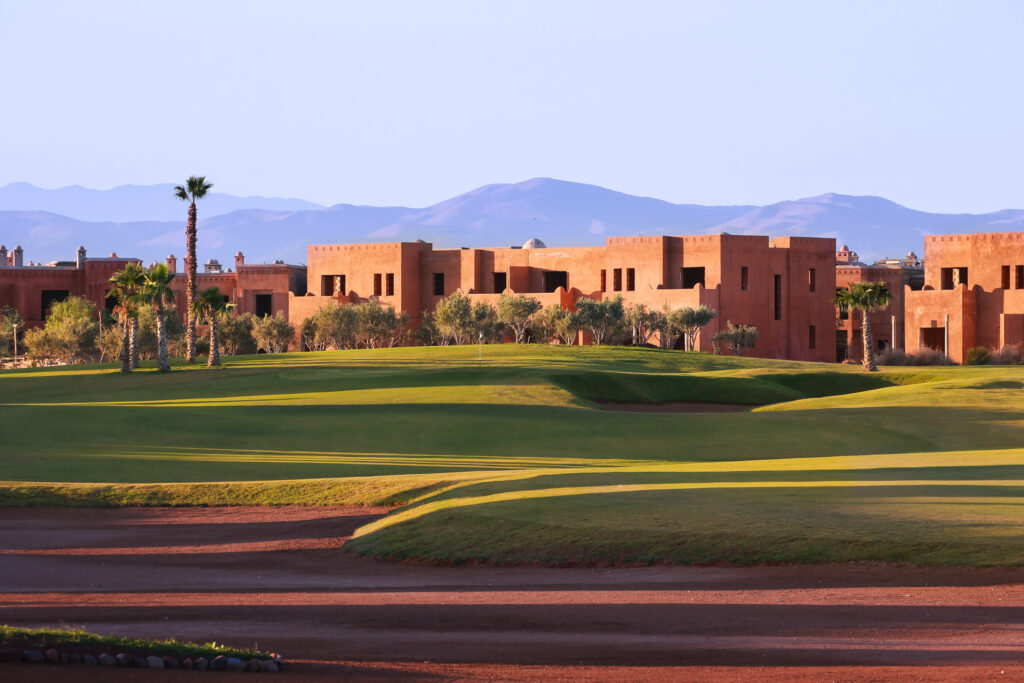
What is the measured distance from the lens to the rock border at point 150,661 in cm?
1055

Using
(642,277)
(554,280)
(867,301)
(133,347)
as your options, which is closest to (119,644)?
(133,347)

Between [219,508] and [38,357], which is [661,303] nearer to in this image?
[38,357]

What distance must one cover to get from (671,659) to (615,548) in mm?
5423

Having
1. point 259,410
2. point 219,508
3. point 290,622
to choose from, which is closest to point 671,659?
point 290,622

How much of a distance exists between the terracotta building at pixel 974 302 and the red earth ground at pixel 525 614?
243 ft

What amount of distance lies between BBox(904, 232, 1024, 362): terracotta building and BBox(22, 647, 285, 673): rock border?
79882 millimetres

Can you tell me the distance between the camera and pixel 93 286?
354ft

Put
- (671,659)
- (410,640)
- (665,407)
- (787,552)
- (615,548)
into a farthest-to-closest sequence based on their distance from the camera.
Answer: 1. (665,407)
2. (615,548)
3. (787,552)
4. (410,640)
5. (671,659)

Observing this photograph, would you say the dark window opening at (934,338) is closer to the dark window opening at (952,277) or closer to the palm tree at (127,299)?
the dark window opening at (952,277)

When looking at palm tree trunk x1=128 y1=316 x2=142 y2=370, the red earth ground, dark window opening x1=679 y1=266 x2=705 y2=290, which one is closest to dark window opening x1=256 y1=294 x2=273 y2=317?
dark window opening x1=679 y1=266 x2=705 y2=290

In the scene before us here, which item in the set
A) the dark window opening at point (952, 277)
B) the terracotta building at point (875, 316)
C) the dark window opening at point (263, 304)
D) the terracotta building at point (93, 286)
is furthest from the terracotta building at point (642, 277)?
the terracotta building at point (875, 316)

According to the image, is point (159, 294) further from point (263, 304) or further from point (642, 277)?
point (263, 304)

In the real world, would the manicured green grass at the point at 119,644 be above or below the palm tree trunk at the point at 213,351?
below

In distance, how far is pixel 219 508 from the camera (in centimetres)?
2344
